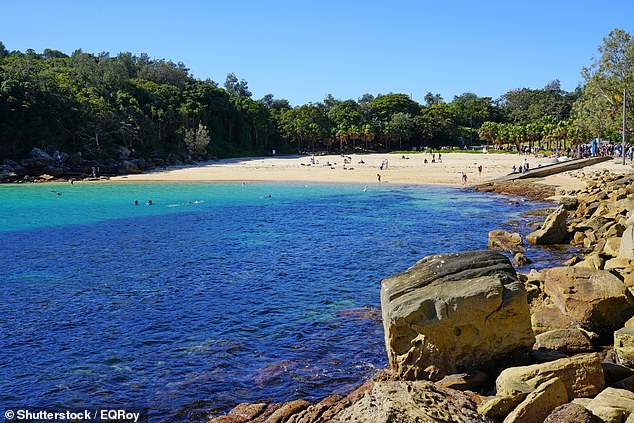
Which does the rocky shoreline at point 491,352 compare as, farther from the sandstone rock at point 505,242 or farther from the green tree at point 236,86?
the green tree at point 236,86

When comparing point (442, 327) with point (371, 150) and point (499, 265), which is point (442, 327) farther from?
point (371, 150)

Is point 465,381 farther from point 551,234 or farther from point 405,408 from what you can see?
point 551,234

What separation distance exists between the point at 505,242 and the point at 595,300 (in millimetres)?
12876

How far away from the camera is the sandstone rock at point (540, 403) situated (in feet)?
23.0

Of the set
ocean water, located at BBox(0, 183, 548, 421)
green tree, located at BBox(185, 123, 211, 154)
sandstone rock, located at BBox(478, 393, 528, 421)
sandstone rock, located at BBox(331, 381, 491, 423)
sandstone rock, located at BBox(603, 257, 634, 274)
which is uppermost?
green tree, located at BBox(185, 123, 211, 154)

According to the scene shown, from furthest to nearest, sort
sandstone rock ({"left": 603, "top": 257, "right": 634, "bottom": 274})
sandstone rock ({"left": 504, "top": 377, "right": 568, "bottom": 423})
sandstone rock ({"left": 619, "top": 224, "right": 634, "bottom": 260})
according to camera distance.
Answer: sandstone rock ({"left": 619, "top": 224, "right": 634, "bottom": 260}), sandstone rock ({"left": 603, "top": 257, "right": 634, "bottom": 274}), sandstone rock ({"left": 504, "top": 377, "right": 568, "bottom": 423})

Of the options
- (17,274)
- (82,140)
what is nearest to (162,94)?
(82,140)

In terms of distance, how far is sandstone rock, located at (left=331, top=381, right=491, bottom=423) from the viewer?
6102 mm

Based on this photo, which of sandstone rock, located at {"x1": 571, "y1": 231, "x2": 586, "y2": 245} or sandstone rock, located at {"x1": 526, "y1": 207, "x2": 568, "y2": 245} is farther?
sandstone rock, located at {"x1": 526, "y1": 207, "x2": 568, "y2": 245}

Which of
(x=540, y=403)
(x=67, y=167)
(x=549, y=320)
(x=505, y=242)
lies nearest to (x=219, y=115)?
(x=67, y=167)

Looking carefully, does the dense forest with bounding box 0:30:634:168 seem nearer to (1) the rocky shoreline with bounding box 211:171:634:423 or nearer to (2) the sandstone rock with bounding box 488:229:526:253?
(2) the sandstone rock with bounding box 488:229:526:253

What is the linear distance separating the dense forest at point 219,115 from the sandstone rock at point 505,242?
1360 inches

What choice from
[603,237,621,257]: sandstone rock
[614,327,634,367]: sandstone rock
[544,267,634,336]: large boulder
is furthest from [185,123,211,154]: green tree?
[614,327,634,367]: sandstone rock

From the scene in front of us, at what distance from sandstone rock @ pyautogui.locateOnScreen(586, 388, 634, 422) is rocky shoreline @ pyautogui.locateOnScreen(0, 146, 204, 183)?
2643 inches
